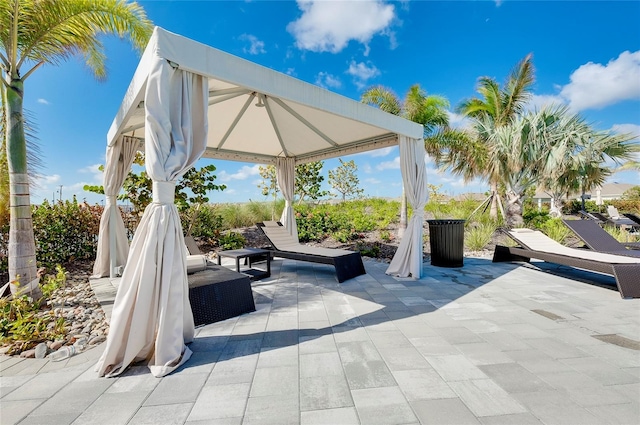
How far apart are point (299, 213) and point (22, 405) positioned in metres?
7.79

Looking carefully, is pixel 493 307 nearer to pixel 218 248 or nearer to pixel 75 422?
pixel 75 422

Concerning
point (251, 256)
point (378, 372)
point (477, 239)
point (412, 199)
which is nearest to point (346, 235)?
point (477, 239)

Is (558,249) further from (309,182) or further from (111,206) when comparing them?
(309,182)

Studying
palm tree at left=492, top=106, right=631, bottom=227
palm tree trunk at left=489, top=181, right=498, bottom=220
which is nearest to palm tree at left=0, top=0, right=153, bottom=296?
palm tree at left=492, top=106, right=631, bottom=227

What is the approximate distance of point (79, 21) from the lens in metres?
3.75

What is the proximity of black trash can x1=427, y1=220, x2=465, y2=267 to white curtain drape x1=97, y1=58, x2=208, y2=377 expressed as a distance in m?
4.73

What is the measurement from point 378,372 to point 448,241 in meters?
4.17

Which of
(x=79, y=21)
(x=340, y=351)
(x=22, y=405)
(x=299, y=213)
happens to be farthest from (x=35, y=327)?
(x=299, y=213)

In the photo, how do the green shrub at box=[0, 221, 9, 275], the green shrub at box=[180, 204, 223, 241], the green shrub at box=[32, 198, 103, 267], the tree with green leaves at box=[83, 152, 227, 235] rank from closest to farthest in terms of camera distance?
the green shrub at box=[0, 221, 9, 275] → the green shrub at box=[32, 198, 103, 267] → the tree with green leaves at box=[83, 152, 227, 235] → the green shrub at box=[180, 204, 223, 241]

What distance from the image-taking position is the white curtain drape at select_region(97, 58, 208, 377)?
2092mm

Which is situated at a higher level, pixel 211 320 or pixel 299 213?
pixel 299 213

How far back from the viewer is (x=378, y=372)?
197 centimetres

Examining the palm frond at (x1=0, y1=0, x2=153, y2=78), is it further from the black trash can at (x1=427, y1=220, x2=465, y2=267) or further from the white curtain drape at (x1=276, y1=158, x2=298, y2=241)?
the black trash can at (x1=427, y1=220, x2=465, y2=267)

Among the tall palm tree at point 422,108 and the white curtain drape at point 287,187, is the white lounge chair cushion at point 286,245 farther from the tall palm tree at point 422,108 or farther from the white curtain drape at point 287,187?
the tall palm tree at point 422,108
